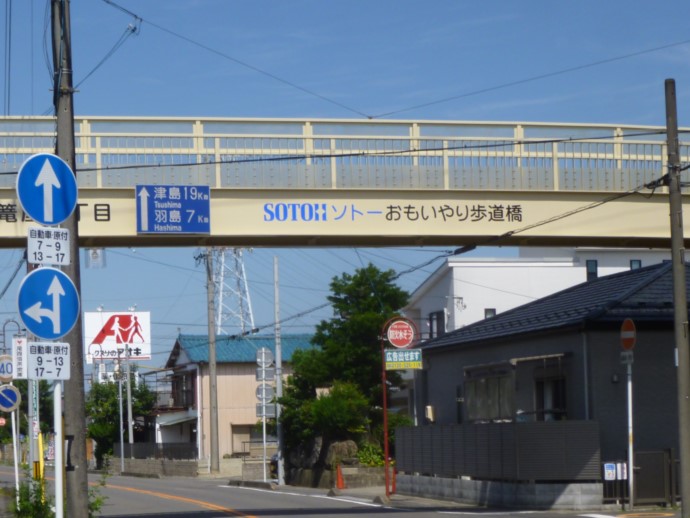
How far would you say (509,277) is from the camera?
177 feet

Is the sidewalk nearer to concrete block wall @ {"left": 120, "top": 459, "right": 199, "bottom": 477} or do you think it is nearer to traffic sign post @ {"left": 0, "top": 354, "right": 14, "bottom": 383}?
traffic sign post @ {"left": 0, "top": 354, "right": 14, "bottom": 383}

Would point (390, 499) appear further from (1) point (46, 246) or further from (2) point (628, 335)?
(1) point (46, 246)

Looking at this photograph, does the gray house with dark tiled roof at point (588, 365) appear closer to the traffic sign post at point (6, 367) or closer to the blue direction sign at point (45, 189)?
the traffic sign post at point (6, 367)

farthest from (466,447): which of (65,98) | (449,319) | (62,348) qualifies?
(449,319)

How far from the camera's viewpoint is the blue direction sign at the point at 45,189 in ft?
28.7

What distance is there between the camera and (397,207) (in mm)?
19625

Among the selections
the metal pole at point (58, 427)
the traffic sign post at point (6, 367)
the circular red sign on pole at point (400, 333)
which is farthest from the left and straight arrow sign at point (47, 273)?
the circular red sign on pole at point (400, 333)

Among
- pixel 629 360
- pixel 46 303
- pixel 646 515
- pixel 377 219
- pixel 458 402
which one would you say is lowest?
pixel 646 515

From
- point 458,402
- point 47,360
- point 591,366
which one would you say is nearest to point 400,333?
point 458,402

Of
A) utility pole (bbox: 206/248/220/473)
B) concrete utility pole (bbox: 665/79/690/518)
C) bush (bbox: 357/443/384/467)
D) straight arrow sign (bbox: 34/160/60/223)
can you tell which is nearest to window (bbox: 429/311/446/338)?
utility pole (bbox: 206/248/220/473)

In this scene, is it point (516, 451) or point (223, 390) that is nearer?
point (516, 451)

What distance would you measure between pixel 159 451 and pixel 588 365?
4106cm

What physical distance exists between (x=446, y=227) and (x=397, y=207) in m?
1.02

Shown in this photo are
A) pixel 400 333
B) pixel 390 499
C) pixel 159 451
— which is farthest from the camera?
pixel 159 451
